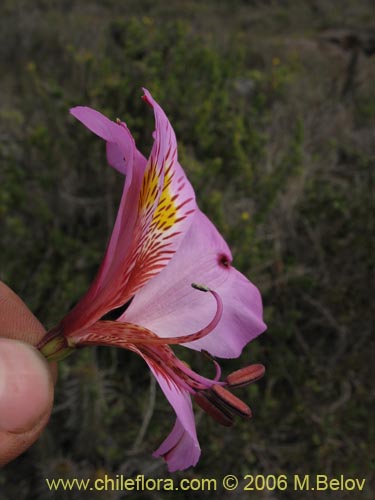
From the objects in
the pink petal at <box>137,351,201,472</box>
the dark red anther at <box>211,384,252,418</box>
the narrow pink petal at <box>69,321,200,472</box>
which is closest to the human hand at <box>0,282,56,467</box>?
the narrow pink petal at <box>69,321,200,472</box>

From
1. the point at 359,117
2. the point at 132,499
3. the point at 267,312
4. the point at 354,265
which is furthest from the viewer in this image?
the point at 359,117

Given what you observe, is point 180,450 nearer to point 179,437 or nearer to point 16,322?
point 179,437

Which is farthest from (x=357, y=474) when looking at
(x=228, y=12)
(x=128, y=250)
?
(x=228, y=12)

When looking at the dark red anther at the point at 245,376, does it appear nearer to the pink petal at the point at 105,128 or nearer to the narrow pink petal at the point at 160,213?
the narrow pink petal at the point at 160,213

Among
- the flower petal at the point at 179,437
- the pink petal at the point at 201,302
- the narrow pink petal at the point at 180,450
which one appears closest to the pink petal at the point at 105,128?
the pink petal at the point at 201,302

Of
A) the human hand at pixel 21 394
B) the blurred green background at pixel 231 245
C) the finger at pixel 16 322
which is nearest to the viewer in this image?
the human hand at pixel 21 394

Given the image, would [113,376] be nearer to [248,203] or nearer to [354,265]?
[248,203]

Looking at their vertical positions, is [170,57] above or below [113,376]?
above
